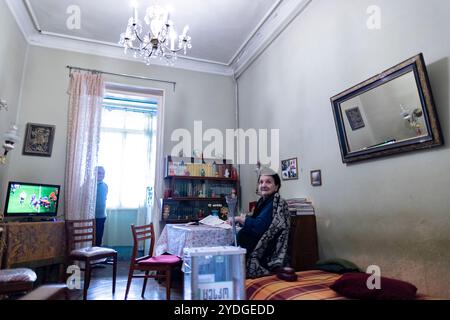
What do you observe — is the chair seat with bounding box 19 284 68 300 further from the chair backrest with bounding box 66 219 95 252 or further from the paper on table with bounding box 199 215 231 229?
the chair backrest with bounding box 66 219 95 252

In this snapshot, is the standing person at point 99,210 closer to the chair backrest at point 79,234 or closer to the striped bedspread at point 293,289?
the chair backrest at point 79,234

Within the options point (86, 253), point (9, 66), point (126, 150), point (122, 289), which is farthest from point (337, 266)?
point (126, 150)

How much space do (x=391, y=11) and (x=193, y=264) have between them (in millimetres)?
2410

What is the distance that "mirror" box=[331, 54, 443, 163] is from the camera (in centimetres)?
183

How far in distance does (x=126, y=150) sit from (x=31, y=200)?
252 cm

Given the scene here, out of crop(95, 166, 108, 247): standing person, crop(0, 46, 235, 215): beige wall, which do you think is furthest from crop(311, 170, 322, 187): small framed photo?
crop(95, 166, 108, 247): standing person

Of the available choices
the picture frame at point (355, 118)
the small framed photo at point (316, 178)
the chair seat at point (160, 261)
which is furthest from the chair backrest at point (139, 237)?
the picture frame at point (355, 118)

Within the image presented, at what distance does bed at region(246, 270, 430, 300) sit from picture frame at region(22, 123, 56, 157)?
345 centimetres

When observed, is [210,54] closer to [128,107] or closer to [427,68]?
[128,107]

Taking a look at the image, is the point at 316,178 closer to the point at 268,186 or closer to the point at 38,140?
the point at 268,186

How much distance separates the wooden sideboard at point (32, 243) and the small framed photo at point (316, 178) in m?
3.02

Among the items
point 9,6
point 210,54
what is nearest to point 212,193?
point 210,54

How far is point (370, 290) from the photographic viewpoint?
1618mm

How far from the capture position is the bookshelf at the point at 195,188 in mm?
4262
